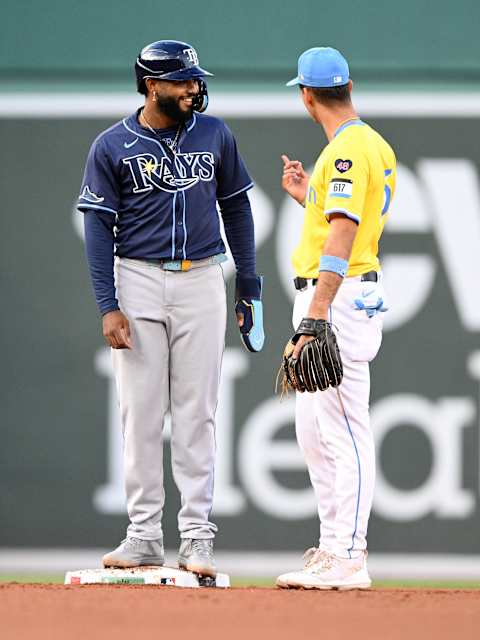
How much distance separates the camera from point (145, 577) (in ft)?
14.2

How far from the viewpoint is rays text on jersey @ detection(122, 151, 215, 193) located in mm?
4398

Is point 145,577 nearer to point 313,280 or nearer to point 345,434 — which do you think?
point 345,434

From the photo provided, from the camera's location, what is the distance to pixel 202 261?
446cm

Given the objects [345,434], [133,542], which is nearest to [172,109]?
[345,434]

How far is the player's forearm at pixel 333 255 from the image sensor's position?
4191 mm

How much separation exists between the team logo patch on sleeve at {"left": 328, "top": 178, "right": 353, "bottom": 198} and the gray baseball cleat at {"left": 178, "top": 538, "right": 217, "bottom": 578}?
3.71ft

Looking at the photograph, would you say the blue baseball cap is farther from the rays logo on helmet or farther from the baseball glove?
the baseball glove

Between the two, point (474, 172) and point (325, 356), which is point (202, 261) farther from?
point (474, 172)

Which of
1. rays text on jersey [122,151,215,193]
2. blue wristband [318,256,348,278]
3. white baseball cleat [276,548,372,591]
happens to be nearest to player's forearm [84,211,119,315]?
rays text on jersey [122,151,215,193]

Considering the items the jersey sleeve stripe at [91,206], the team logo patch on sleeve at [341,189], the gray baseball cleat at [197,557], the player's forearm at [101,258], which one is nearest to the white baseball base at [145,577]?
the gray baseball cleat at [197,557]

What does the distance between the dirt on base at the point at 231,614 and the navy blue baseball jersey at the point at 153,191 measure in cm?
105

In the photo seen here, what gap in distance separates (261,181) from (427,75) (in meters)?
0.91

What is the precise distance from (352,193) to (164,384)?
0.84 metres

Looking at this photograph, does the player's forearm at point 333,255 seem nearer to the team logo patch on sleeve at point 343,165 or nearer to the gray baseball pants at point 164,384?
the team logo patch on sleeve at point 343,165
